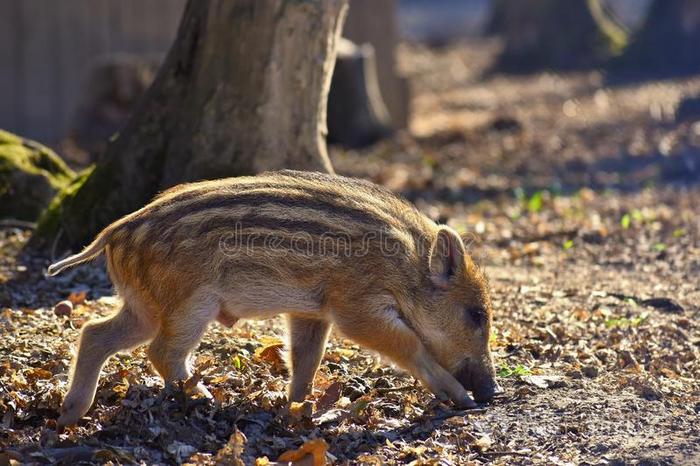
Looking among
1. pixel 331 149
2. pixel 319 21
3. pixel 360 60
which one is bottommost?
pixel 331 149

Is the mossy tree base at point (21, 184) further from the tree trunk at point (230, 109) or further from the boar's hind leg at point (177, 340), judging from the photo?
the boar's hind leg at point (177, 340)

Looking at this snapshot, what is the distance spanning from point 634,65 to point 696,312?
1374 centimetres

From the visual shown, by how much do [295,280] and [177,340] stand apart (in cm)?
60

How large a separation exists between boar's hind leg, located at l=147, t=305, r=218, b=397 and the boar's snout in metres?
1.26

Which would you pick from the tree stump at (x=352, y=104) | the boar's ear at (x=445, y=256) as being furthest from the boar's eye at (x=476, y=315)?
the tree stump at (x=352, y=104)

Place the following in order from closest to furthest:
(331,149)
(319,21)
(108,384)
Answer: (108,384), (319,21), (331,149)

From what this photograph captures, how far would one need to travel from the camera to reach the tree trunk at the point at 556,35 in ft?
69.0

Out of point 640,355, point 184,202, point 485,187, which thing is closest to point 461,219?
point 485,187

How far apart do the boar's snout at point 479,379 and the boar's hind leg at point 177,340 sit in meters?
A: 1.26

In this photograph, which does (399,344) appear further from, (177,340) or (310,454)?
(177,340)

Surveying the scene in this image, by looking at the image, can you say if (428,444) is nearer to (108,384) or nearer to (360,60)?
(108,384)

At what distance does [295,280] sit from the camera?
5.00 m

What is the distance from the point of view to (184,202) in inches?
194

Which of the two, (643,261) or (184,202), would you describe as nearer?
(184,202)
